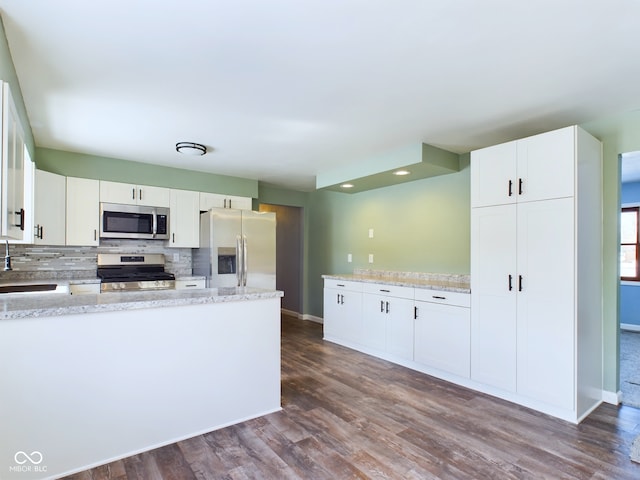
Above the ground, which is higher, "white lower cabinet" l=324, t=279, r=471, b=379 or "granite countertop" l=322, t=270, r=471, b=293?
"granite countertop" l=322, t=270, r=471, b=293

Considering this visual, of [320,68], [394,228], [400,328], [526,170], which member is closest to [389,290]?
[400,328]

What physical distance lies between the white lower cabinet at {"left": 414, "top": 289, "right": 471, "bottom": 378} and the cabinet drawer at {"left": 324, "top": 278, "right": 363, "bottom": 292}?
0.90m

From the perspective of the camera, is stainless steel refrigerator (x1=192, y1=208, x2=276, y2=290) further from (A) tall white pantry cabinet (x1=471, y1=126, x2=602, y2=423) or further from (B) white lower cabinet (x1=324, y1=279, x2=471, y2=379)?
(A) tall white pantry cabinet (x1=471, y1=126, x2=602, y2=423)

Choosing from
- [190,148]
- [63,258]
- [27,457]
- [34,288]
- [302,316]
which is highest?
[190,148]

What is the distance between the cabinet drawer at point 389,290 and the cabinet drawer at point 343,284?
0.46 feet

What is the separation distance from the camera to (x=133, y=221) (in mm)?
4203

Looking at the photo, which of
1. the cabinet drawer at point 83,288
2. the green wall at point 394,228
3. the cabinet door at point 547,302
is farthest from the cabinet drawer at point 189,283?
the cabinet door at point 547,302

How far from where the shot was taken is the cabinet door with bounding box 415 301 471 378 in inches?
126

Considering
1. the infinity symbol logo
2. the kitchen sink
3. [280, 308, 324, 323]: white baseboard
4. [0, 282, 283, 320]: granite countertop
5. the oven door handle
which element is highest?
Answer: the oven door handle

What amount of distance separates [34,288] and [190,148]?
77.9 inches

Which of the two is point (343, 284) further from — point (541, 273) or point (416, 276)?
point (541, 273)

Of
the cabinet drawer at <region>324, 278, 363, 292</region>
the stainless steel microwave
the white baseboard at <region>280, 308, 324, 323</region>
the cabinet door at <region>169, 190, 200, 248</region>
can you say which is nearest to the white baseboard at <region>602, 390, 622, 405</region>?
the cabinet drawer at <region>324, 278, 363, 292</region>

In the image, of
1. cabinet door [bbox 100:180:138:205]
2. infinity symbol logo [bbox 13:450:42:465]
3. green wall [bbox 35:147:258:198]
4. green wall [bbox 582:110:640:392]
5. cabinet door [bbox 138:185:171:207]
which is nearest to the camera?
infinity symbol logo [bbox 13:450:42:465]

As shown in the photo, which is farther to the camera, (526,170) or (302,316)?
(302,316)
